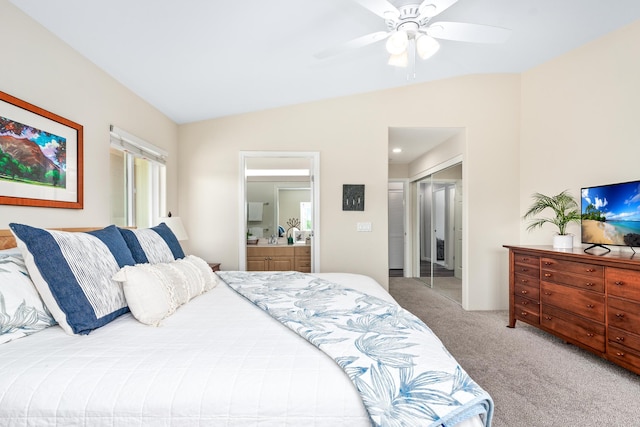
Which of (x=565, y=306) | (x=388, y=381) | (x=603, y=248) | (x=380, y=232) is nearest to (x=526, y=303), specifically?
(x=565, y=306)

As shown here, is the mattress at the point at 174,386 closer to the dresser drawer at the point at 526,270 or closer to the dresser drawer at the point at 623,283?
the dresser drawer at the point at 623,283

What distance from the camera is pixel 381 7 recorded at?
184cm

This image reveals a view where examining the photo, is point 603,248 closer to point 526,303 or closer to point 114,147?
point 526,303

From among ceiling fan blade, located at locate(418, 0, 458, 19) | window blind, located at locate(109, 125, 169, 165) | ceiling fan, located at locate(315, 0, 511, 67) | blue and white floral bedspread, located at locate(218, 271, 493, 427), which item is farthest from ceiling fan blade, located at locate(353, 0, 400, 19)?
window blind, located at locate(109, 125, 169, 165)

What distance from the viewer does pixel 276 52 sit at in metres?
2.66

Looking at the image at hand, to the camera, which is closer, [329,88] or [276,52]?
[276,52]

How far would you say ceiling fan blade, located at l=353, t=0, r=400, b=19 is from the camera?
179 cm

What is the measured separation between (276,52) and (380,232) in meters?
2.34

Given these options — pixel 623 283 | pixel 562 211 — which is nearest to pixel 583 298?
pixel 623 283

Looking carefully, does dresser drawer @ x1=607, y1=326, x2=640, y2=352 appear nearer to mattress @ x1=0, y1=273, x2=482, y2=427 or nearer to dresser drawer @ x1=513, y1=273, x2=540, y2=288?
dresser drawer @ x1=513, y1=273, x2=540, y2=288

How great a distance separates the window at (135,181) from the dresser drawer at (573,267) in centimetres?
382

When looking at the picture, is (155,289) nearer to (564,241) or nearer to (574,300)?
(574,300)

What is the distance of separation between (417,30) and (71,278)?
2363mm

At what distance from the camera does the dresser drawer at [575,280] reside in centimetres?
239
